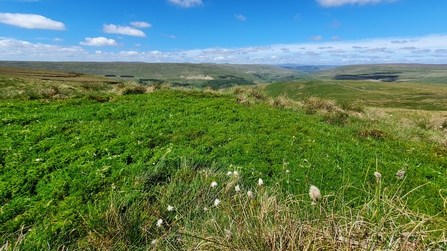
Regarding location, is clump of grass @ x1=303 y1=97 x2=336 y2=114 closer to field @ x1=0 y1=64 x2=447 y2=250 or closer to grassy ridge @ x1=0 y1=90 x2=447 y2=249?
grassy ridge @ x1=0 y1=90 x2=447 y2=249

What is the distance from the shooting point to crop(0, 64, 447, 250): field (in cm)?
236

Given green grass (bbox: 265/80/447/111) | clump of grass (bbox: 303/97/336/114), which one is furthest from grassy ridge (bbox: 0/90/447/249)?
green grass (bbox: 265/80/447/111)

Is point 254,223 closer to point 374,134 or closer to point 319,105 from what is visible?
point 374,134

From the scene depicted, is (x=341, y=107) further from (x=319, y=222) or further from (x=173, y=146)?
(x=319, y=222)

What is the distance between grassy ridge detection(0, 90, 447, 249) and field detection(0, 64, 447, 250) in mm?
33

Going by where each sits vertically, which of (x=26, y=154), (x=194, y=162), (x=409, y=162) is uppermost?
(x=26, y=154)

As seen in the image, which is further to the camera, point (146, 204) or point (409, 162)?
point (409, 162)

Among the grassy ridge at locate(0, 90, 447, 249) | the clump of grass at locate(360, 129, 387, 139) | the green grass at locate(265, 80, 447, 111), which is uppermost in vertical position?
the grassy ridge at locate(0, 90, 447, 249)

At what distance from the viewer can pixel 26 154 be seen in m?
5.36

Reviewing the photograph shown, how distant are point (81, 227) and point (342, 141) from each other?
8.69 metres

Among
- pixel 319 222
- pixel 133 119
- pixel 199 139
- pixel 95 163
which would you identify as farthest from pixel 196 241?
pixel 133 119

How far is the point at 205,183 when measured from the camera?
4172 mm

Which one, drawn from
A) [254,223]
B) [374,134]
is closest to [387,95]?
[374,134]

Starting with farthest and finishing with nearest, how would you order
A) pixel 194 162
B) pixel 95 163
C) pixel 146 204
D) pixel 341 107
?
pixel 341 107 < pixel 194 162 < pixel 95 163 < pixel 146 204
